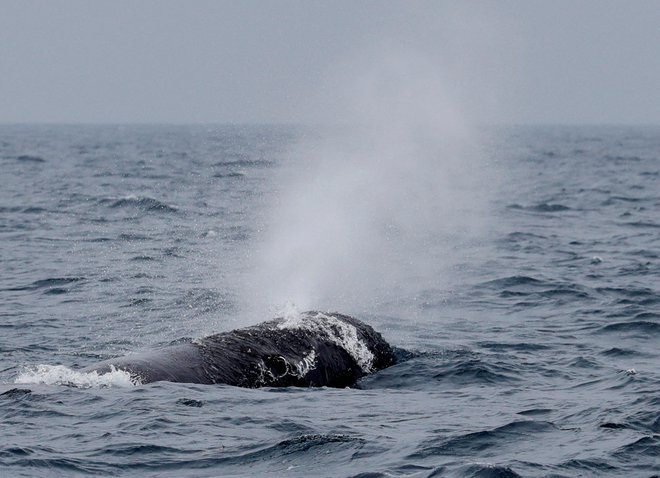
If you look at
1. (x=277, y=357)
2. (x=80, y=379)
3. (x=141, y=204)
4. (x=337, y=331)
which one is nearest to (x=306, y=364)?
(x=277, y=357)

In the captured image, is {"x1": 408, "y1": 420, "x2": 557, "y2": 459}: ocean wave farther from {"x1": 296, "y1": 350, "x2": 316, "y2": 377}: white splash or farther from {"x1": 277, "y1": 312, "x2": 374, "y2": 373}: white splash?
{"x1": 277, "y1": 312, "x2": 374, "y2": 373}: white splash

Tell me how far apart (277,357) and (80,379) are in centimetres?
339

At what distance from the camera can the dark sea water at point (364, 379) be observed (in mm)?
13859

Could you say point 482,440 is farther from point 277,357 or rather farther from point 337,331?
point 337,331

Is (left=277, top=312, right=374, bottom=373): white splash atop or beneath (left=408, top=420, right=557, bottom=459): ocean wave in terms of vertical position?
atop

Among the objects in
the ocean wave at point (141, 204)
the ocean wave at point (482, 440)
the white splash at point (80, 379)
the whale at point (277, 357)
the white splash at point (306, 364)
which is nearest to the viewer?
the ocean wave at point (482, 440)

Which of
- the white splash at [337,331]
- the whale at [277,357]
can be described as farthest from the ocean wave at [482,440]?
the white splash at [337,331]

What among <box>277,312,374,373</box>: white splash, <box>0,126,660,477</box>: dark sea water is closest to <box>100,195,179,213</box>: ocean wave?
<box>0,126,660,477</box>: dark sea water

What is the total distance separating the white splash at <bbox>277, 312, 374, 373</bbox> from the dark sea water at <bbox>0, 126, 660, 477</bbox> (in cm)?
53

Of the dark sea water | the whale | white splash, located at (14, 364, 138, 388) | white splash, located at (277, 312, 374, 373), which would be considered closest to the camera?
the dark sea water

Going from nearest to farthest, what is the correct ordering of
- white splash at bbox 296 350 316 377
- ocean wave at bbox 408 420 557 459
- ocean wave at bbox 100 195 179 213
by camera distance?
ocean wave at bbox 408 420 557 459 → white splash at bbox 296 350 316 377 → ocean wave at bbox 100 195 179 213

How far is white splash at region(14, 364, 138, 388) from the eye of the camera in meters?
16.5

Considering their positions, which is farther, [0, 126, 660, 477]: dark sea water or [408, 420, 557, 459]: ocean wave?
[408, 420, 557, 459]: ocean wave

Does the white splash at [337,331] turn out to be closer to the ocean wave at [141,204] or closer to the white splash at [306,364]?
the white splash at [306,364]
